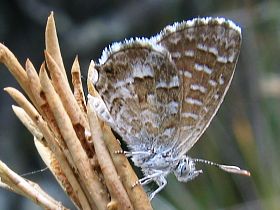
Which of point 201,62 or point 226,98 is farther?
point 226,98

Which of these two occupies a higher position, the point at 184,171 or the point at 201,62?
the point at 201,62

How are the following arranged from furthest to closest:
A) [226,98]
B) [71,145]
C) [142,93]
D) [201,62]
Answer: [226,98] < [142,93] < [201,62] < [71,145]

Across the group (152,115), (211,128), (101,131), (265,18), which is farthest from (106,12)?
(101,131)

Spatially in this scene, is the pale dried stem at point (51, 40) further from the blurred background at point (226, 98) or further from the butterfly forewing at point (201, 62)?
the blurred background at point (226, 98)

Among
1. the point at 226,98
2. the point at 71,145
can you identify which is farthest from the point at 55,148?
the point at 226,98

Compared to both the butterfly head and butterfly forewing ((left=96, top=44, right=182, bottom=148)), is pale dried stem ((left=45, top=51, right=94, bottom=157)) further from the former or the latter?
the butterfly head

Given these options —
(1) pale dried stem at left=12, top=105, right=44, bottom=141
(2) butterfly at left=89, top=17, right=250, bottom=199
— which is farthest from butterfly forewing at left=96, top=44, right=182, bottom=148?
(1) pale dried stem at left=12, top=105, right=44, bottom=141

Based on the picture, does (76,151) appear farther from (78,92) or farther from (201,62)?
(201,62)
